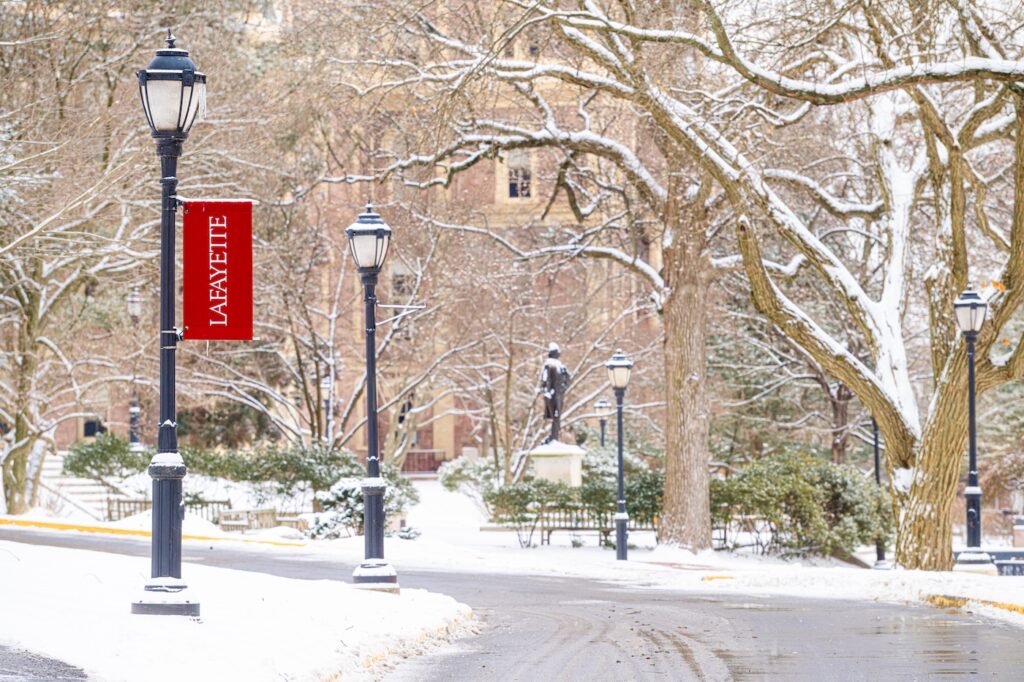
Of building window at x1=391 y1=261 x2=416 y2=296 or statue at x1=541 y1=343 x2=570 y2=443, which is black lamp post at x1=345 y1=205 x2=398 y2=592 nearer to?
statue at x1=541 y1=343 x2=570 y2=443

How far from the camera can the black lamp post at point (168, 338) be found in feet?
33.8

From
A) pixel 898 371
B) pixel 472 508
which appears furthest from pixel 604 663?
pixel 472 508

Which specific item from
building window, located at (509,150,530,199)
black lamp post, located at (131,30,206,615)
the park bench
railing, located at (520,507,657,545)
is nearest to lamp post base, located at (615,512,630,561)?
railing, located at (520,507,657,545)

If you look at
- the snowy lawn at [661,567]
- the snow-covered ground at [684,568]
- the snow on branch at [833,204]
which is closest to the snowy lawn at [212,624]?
the snowy lawn at [661,567]

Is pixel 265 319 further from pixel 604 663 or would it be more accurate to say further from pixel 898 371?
pixel 604 663

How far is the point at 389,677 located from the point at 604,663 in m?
1.85

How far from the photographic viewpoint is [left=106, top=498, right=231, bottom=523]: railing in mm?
31281

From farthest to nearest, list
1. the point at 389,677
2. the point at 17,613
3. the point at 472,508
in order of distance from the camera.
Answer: the point at 472,508
the point at 389,677
the point at 17,613

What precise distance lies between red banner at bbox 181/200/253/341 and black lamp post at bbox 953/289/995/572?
495 inches

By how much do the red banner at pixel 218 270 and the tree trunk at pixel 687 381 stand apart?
16.4 metres

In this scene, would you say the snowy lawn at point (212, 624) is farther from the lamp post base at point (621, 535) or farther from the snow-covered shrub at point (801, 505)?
the snow-covered shrub at point (801, 505)

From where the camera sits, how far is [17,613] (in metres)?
9.65

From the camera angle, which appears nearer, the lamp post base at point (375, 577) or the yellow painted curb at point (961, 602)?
the lamp post base at point (375, 577)

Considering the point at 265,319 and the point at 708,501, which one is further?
the point at 265,319
